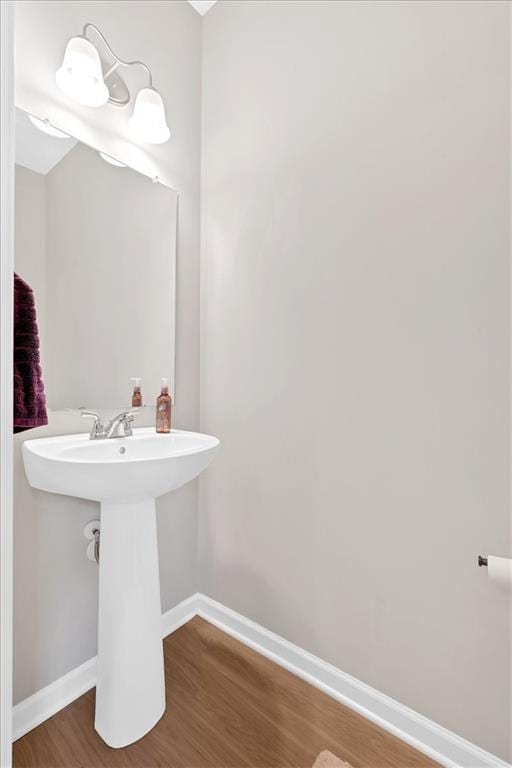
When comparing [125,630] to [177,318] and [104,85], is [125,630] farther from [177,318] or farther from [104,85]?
[104,85]

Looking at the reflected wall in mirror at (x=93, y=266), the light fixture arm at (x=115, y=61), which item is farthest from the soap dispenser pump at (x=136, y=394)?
the light fixture arm at (x=115, y=61)

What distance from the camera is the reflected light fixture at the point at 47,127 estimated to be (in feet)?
3.95

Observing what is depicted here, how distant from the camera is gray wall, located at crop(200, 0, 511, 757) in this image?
1.07m

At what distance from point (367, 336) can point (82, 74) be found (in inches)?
47.7

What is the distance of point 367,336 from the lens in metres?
1.27

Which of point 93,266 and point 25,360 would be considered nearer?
point 25,360

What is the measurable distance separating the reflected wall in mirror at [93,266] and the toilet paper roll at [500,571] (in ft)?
4.02

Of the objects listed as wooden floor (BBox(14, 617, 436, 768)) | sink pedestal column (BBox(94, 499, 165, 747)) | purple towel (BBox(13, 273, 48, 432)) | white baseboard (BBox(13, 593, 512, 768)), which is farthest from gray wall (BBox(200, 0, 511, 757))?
purple towel (BBox(13, 273, 48, 432))

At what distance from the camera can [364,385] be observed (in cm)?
128

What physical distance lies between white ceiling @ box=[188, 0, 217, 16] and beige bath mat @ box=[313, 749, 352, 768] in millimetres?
2781

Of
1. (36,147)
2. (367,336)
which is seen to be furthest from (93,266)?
(367,336)

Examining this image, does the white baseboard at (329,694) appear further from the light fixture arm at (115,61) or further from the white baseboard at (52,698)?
the light fixture arm at (115,61)

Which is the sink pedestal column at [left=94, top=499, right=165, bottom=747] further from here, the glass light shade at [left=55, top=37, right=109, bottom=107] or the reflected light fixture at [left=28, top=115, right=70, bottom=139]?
the glass light shade at [left=55, top=37, right=109, bottom=107]

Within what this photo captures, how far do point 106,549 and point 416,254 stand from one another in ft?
4.16
